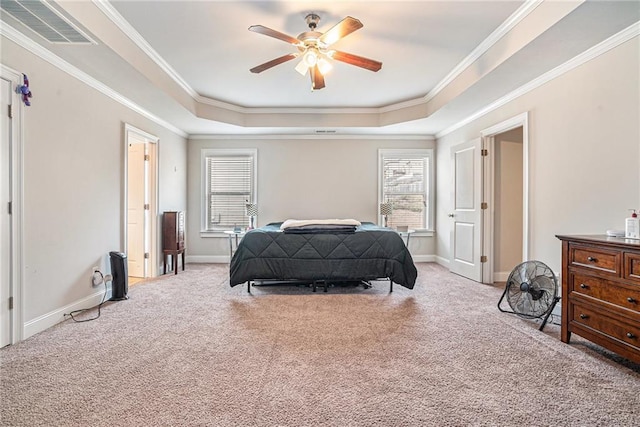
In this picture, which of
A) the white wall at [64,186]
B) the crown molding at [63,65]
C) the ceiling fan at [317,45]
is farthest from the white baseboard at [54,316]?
the ceiling fan at [317,45]

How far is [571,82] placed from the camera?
302 centimetres

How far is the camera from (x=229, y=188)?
6262 mm

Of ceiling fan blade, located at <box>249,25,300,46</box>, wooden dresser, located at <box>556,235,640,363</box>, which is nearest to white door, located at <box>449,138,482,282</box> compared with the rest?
wooden dresser, located at <box>556,235,640,363</box>

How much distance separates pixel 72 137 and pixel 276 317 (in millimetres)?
2646

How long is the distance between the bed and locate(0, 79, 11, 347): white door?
191 centimetres

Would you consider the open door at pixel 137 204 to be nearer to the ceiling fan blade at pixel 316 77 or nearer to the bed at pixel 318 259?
the bed at pixel 318 259

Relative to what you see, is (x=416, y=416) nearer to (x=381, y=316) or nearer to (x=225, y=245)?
(x=381, y=316)

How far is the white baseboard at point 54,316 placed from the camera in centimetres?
267

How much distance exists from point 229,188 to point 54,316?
144 inches

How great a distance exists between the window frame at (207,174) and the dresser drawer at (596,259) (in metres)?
4.91

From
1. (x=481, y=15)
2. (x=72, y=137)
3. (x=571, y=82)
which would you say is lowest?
(x=72, y=137)

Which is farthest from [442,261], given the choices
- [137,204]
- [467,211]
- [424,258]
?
[137,204]

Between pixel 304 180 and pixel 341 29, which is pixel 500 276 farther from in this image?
pixel 341 29

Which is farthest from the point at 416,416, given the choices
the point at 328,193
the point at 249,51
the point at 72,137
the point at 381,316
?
A: the point at 328,193
